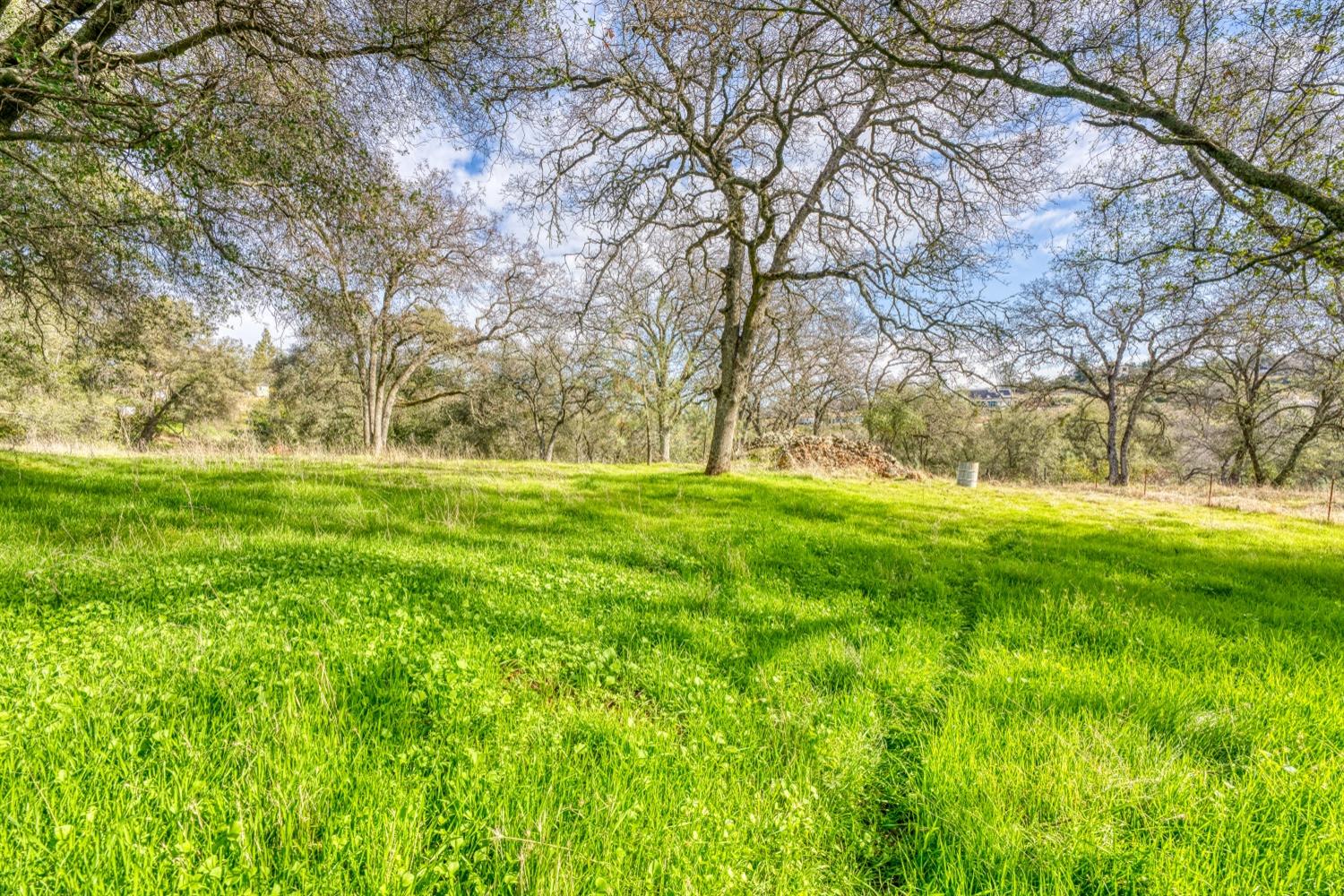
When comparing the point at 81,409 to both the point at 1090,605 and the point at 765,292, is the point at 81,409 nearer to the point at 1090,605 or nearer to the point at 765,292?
the point at 765,292

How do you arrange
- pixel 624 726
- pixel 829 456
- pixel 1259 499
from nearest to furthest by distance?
pixel 624 726 → pixel 1259 499 → pixel 829 456

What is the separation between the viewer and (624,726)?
2125mm

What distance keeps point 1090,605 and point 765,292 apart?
9.42m

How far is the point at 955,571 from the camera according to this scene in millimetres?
5117

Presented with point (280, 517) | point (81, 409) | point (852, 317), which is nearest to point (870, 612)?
point (280, 517)

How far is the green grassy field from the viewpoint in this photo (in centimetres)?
145

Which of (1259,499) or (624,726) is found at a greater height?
(1259,499)

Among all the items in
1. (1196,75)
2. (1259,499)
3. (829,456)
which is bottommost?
(1259,499)

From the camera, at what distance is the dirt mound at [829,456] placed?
1800cm

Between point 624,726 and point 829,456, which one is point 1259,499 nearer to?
point 829,456

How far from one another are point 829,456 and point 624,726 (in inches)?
704

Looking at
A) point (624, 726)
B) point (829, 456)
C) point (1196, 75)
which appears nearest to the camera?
point (624, 726)

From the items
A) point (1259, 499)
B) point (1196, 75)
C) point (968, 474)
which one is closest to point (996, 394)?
point (1196, 75)

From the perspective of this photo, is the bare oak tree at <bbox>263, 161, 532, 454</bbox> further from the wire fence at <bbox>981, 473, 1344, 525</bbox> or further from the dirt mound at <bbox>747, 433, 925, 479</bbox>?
the wire fence at <bbox>981, 473, 1344, 525</bbox>
